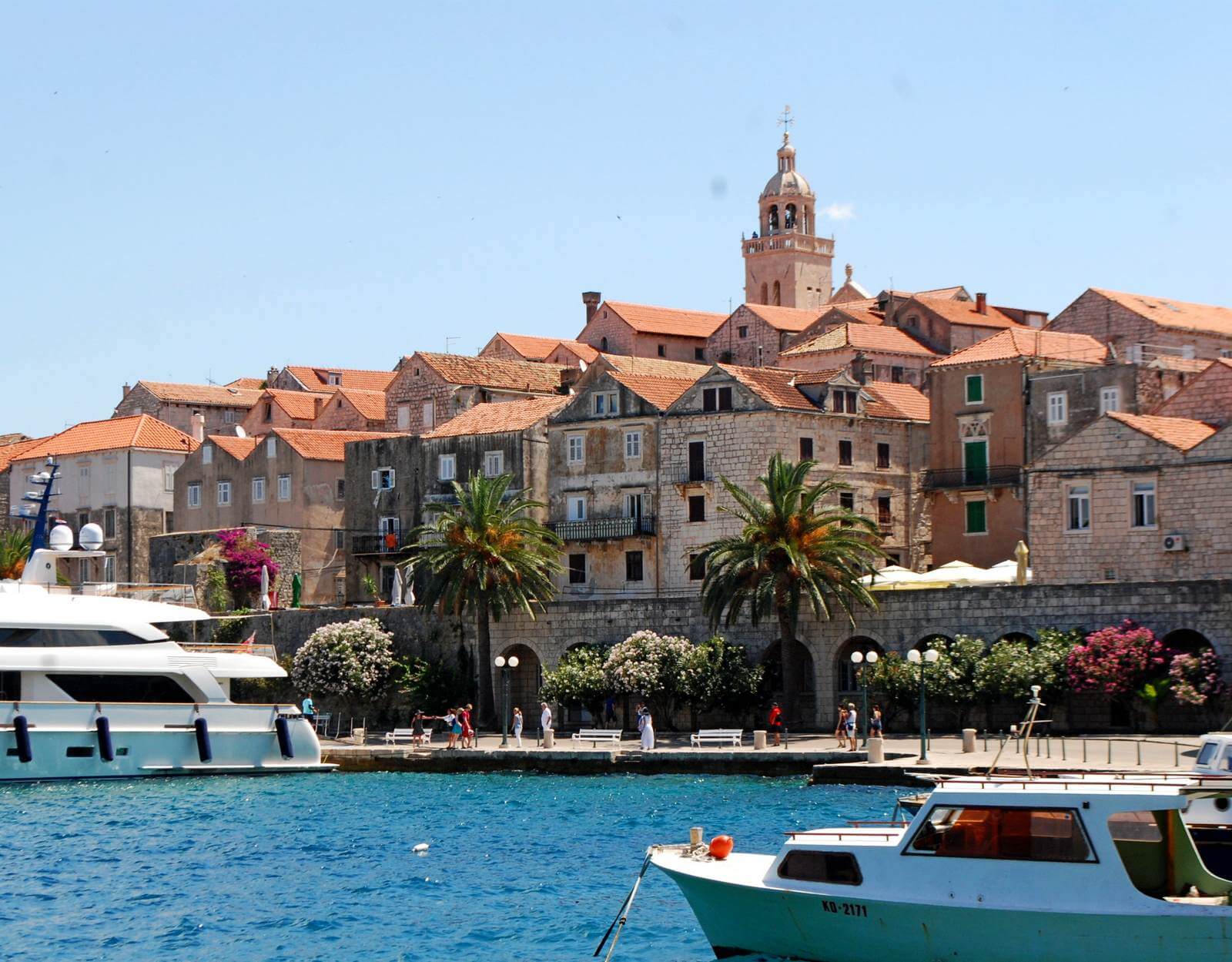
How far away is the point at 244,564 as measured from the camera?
72.9 metres

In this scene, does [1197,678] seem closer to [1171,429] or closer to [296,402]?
[1171,429]

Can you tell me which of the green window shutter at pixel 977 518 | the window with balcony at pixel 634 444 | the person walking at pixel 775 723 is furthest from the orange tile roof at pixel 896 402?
the person walking at pixel 775 723

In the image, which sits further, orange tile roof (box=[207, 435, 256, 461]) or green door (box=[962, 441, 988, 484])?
orange tile roof (box=[207, 435, 256, 461])

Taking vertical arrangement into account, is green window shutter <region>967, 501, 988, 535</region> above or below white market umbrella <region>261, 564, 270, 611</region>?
above

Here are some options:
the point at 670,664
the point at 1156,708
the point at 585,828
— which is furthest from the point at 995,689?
the point at 585,828

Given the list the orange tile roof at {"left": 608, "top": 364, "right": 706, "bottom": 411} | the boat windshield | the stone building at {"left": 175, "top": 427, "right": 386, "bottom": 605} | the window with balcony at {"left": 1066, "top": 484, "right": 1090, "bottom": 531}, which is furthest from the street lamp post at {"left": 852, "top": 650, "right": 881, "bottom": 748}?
the stone building at {"left": 175, "top": 427, "right": 386, "bottom": 605}

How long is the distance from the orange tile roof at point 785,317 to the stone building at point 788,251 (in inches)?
779

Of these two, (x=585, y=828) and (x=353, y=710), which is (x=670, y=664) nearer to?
(x=353, y=710)

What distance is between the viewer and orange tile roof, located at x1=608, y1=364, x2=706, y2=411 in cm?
6529

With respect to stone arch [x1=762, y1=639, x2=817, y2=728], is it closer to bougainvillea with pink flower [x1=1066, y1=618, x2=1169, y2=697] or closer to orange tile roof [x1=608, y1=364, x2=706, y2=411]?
bougainvillea with pink flower [x1=1066, y1=618, x2=1169, y2=697]

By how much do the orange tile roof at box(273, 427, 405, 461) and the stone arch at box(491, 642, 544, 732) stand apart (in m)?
17.2

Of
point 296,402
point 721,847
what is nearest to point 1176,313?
point 296,402

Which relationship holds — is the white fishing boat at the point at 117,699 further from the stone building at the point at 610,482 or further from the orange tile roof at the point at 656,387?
the orange tile roof at the point at 656,387

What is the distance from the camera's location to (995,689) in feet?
162
